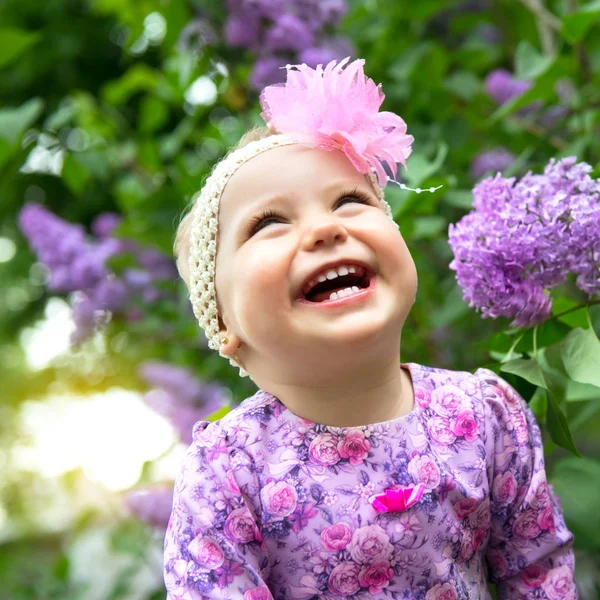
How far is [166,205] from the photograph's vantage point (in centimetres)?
165

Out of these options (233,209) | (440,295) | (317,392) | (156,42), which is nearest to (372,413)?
(317,392)

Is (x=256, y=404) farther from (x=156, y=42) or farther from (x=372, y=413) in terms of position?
(x=156, y=42)

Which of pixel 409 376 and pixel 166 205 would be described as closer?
pixel 409 376

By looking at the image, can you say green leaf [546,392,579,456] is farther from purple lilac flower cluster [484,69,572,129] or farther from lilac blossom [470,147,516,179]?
purple lilac flower cluster [484,69,572,129]

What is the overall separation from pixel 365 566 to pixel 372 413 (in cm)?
15

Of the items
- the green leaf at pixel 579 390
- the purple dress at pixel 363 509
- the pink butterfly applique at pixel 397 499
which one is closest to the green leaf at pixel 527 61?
the green leaf at pixel 579 390

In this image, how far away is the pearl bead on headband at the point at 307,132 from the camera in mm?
805

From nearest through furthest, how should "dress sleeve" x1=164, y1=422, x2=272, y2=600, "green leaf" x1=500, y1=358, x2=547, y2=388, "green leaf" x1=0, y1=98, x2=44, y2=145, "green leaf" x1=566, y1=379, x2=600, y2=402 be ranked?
"dress sleeve" x1=164, y1=422, x2=272, y2=600, "green leaf" x1=500, y1=358, x2=547, y2=388, "green leaf" x1=566, y1=379, x2=600, y2=402, "green leaf" x1=0, y1=98, x2=44, y2=145

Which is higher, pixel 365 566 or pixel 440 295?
pixel 365 566

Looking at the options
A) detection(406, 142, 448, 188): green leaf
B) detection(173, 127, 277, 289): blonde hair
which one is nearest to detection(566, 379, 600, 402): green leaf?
detection(406, 142, 448, 188): green leaf

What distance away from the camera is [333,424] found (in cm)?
79

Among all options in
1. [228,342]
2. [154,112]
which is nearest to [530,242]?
[228,342]

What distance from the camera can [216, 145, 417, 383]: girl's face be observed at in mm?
729

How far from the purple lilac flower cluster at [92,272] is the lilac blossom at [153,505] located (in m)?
0.40
